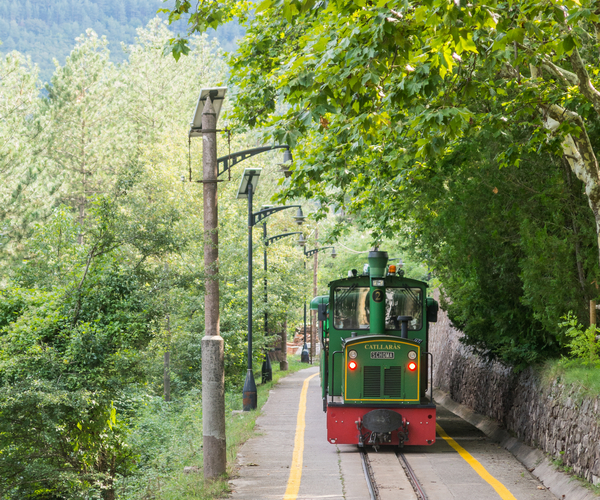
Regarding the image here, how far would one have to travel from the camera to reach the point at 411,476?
9953 mm

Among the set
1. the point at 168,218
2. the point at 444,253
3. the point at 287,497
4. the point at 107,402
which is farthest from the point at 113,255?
the point at 444,253

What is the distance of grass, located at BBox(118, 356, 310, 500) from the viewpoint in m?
9.42

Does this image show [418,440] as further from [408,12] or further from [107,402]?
[408,12]

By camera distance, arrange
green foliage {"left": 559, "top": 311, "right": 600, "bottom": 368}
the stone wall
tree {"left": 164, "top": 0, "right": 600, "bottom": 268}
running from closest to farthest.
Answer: tree {"left": 164, "top": 0, "right": 600, "bottom": 268}, the stone wall, green foliage {"left": 559, "top": 311, "right": 600, "bottom": 368}

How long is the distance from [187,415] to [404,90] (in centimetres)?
1321

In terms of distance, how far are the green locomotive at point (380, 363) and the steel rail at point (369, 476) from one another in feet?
0.86

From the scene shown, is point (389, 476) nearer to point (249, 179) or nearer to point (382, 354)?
point (382, 354)

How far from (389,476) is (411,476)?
331 mm

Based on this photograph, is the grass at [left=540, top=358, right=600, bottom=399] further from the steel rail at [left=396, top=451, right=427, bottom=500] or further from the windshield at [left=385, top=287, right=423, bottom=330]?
the steel rail at [left=396, top=451, right=427, bottom=500]

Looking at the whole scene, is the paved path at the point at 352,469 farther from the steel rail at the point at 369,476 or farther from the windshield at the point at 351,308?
the windshield at the point at 351,308

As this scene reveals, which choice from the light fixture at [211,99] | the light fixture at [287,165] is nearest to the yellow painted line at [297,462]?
the light fixture at [287,165]

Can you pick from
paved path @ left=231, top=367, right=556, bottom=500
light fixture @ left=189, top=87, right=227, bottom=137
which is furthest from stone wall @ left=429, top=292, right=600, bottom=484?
light fixture @ left=189, top=87, right=227, bottom=137

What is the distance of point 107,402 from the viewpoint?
44.4ft

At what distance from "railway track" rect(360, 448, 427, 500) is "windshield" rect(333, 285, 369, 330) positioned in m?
2.31
